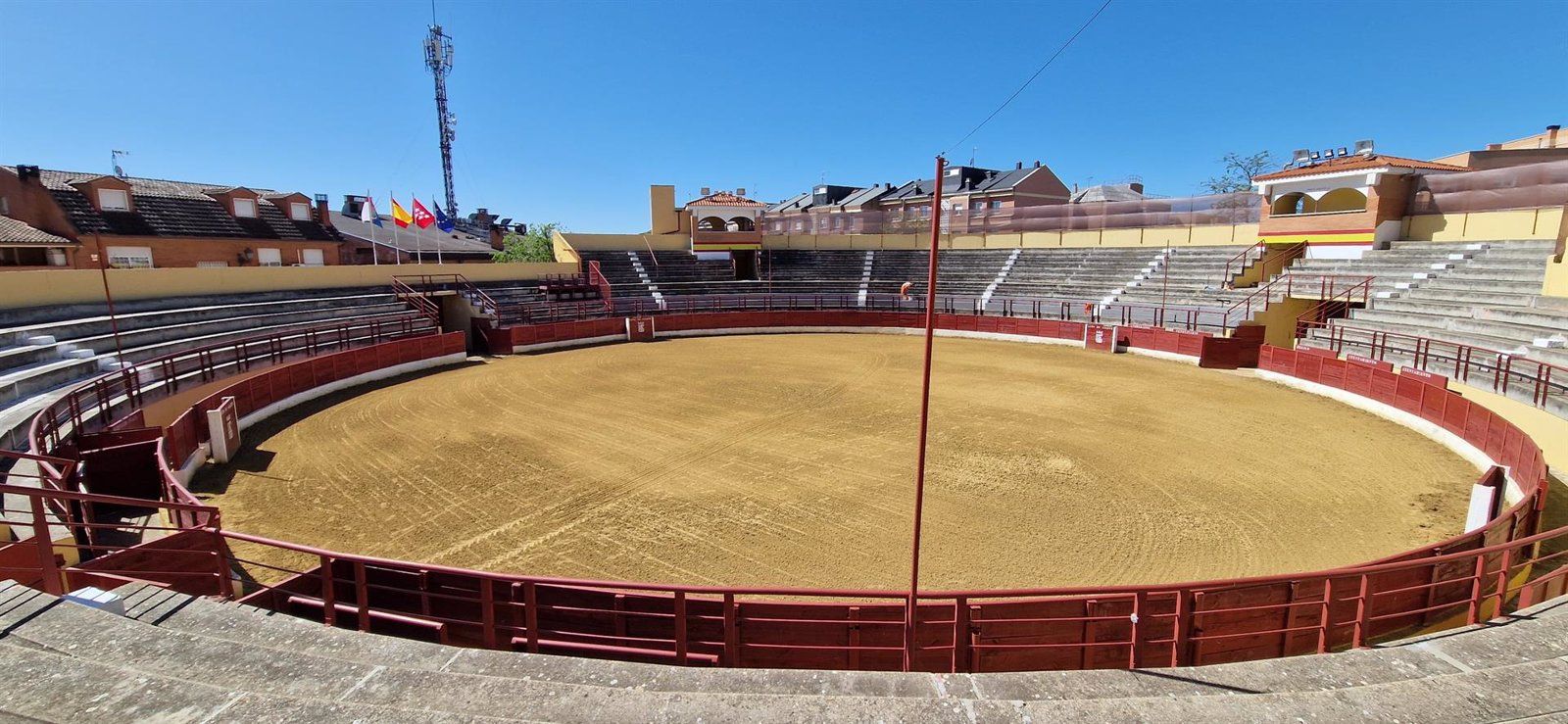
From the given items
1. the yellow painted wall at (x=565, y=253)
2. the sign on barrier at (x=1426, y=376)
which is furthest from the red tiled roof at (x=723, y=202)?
the sign on barrier at (x=1426, y=376)

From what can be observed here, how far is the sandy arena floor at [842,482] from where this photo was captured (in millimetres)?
8758

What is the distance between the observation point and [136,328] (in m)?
19.1

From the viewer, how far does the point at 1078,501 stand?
10547 millimetres

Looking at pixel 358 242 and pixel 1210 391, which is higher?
pixel 358 242

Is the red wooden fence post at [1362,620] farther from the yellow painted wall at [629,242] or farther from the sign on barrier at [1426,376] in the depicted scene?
the yellow painted wall at [629,242]

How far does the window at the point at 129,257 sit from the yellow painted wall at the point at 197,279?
6.58m

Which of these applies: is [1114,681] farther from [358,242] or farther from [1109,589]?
[358,242]

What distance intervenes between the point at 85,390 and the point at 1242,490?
20448mm

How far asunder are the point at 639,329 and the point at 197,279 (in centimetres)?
1572

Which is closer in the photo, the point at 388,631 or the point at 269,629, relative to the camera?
the point at 269,629

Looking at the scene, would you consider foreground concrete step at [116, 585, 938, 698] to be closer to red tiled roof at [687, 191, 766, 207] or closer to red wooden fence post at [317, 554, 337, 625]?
red wooden fence post at [317, 554, 337, 625]

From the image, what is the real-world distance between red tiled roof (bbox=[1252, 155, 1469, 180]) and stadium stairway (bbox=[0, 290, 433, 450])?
37.2 m

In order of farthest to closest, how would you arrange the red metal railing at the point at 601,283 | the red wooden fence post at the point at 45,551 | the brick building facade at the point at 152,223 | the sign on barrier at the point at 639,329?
the red metal railing at the point at 601,283 → the sign on barrier at the point at 639,329 → the brick building facade at the point at 152,223 → the red wooden fence post at the point at 45,551

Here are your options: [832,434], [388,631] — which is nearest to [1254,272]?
[832,434]
